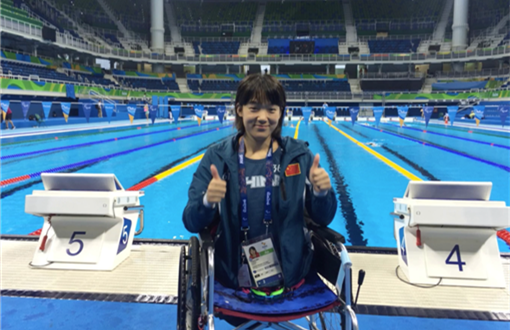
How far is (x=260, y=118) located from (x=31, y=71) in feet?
94.9

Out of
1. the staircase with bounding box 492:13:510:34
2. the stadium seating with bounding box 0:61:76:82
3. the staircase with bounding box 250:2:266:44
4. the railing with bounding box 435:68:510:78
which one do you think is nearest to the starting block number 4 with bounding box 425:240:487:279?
the stadium seating with bounding box 0:61:76:82

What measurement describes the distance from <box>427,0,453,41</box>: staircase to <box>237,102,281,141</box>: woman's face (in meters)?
45.7

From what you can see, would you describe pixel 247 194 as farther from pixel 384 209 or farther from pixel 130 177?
pixel 130 177

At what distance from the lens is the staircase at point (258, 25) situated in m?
44.1

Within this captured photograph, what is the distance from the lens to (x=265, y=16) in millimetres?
45094

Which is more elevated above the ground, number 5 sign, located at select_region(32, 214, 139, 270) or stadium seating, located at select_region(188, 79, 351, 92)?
stadium seating, located at select_region(188, 79, 351, 92)

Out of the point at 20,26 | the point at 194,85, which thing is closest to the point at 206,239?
the point at 20,26

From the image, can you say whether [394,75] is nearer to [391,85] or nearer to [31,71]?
[391,85]

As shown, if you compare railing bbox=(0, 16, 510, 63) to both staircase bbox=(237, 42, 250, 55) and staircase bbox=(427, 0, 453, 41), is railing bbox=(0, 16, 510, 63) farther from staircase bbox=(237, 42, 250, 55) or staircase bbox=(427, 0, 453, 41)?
staircase bbox=(427, 0, 453, 41)

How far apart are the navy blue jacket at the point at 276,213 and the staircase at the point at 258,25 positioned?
44.6 metres

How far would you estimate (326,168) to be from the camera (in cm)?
755

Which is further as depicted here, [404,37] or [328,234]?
[404,37]

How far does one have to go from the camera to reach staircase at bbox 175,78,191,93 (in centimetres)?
4041

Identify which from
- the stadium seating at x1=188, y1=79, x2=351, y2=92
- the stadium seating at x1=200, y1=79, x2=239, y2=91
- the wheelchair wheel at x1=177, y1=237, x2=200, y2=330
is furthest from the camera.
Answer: the stadium seating at x1=200, y1=79, x2=239, y2=91
